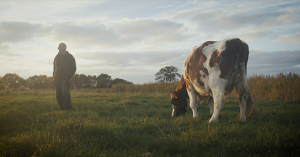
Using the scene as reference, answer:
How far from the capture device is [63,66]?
859 centimetres

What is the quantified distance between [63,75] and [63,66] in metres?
0.39

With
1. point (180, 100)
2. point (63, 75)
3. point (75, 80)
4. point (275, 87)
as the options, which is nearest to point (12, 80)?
point (75, 80)

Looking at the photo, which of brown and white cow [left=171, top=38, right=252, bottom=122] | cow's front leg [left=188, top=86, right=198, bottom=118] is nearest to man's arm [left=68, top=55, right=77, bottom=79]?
cow's front leg [left=188, top=86, right=198, bottom=118]

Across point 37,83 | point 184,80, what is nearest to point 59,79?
point 184,80

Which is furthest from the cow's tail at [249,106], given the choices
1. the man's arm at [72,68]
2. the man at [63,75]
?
the man's arm at [72,68]

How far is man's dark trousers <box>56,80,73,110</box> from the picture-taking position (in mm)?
8523

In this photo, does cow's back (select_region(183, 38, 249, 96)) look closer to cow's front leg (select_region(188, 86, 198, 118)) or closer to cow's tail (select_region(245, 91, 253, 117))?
cow's tail (select_region(245, 91, 253, 117))

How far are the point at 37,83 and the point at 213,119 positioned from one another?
37.4m

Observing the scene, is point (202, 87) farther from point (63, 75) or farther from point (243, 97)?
point (63, 75)

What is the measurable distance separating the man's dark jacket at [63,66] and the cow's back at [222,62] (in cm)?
548

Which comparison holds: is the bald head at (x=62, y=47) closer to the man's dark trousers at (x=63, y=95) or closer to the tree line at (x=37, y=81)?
the man's dark trousers at (x=63, y=95)

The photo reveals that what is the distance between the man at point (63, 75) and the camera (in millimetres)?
8539

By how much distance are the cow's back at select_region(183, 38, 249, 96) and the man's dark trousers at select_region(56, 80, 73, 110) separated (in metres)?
5.59

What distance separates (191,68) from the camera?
6605 mm
